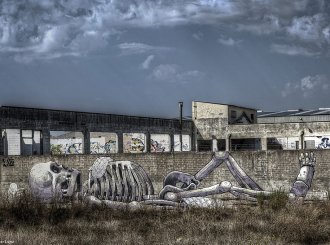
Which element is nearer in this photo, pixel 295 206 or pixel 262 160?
pixel 295 206

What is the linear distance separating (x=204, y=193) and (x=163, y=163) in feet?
6.59

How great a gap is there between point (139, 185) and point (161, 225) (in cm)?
600

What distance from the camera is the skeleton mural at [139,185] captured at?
761 inches

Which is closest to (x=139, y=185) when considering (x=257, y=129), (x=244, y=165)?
(x=244, y=165)

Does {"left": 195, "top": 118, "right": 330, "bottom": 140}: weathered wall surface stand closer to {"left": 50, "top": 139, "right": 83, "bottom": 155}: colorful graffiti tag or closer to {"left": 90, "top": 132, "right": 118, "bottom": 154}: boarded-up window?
{"left": 90, "top": 132, "right": 118, "bottom": 154}: boarded-up window

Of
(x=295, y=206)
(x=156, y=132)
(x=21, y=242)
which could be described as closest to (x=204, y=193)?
(x=295, y=206)

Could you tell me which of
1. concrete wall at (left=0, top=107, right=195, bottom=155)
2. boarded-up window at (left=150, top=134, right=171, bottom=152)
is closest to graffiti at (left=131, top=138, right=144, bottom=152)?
boarded-up window at (left=150, top=134, right=171, bottom=152)

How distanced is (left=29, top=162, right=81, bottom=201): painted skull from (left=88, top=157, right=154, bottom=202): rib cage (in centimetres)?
79

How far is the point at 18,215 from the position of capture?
639 inches

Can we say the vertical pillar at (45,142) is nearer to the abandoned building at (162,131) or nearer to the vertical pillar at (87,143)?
the abandoned building at (162,131)

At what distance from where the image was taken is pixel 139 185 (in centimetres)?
2111

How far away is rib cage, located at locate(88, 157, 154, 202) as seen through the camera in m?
21.1

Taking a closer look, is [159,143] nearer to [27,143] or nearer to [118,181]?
[27,143]

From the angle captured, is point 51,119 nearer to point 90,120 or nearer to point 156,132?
point 90,120
